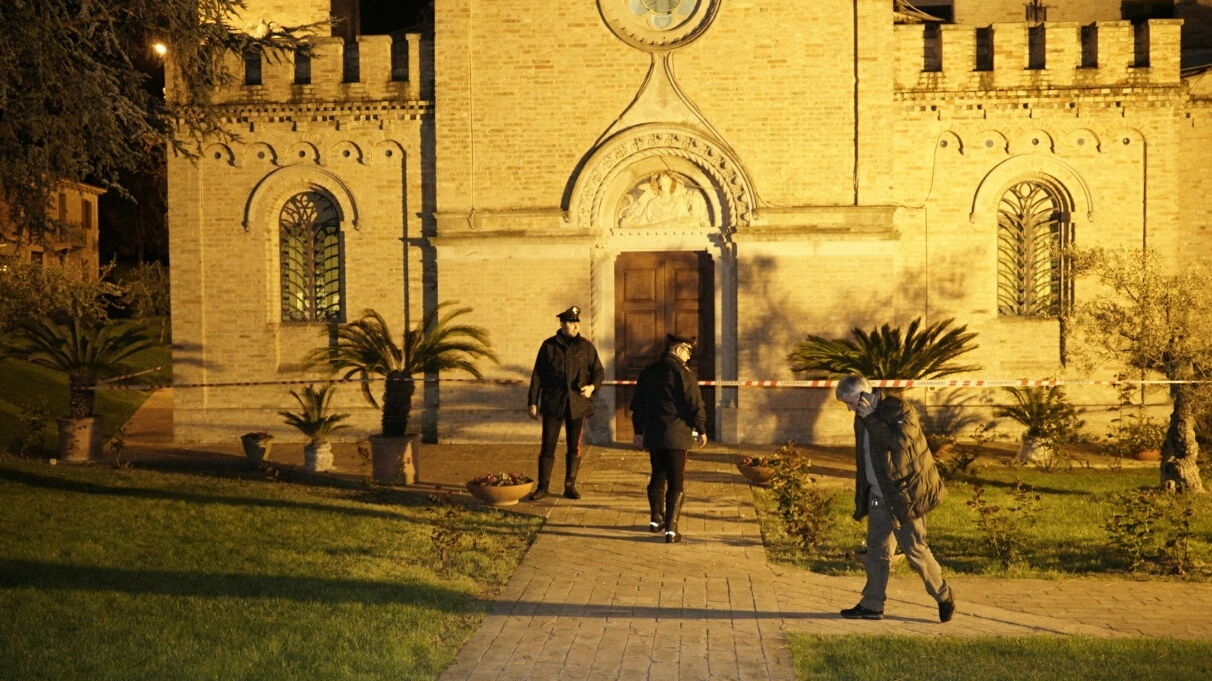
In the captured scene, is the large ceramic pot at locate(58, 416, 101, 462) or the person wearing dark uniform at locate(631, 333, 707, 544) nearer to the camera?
the person wearing dark uniform at locate(631, 333, 707, 544)

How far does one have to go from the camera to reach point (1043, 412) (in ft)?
51.9

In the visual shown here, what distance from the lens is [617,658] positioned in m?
7.30

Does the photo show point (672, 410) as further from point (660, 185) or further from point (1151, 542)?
point (660, 185)

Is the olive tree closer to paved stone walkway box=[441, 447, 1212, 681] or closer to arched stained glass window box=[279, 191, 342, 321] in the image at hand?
paved stone walkway box=[441, 447, 1212, 681]

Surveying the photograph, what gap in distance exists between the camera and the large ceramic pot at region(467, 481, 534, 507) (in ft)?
40.7

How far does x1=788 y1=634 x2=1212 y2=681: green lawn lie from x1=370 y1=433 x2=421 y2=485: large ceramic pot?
23.7ft

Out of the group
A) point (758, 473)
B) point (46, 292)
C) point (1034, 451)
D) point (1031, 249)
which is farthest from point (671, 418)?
point (46, 292)

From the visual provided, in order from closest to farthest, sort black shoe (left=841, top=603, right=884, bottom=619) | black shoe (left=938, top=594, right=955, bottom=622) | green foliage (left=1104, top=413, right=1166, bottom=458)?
black shoe (left=938, top=594, right=955, bottom=622)
black shoe (left=841, top=603, right=884, bottom=619)
green foliage (left=1104, top=413, right=1166, bottom=458)

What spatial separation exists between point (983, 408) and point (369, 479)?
29.2 ft

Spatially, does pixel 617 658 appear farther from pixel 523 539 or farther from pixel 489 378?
pixel 489 378

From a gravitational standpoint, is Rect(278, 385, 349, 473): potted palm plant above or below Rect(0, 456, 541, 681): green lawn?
above

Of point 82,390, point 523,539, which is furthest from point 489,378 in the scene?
point 523,539

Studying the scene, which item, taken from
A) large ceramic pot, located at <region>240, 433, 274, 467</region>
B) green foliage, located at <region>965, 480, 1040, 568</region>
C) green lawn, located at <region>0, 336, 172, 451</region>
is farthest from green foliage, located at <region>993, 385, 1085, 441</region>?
green lawn, located at <region>0, 336, 172, 451</region>

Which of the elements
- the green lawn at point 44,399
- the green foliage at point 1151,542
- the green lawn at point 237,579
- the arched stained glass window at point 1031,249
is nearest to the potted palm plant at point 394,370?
the green lawn at point 237,579
